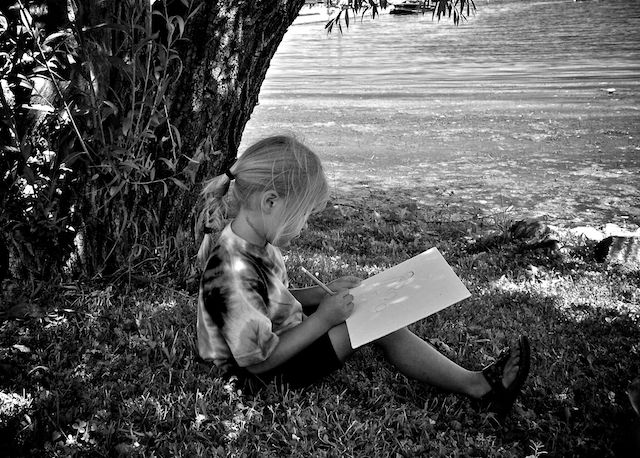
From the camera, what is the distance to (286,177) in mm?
2311

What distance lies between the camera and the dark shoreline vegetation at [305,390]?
225 centimetres

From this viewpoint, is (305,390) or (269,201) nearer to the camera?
(269,201)

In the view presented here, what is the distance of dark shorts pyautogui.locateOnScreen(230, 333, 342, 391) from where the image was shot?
2.45 metres

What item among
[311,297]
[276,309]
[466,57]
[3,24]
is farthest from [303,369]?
[466,57]

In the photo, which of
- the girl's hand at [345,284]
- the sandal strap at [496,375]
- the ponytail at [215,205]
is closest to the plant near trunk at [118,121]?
the ponytail at [215,205]

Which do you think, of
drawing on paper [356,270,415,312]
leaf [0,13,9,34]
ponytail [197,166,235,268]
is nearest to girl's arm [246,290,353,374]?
drawing on paper [356,270,415,312]

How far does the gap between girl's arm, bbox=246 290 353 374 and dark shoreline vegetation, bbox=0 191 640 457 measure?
0.58 ft

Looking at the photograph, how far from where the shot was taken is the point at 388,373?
8.97ft

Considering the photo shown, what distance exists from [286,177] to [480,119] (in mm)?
6993

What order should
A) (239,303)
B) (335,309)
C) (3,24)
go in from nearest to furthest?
(239,303), (335,309), (3,24)

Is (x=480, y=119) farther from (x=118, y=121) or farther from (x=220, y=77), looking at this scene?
(x=118, y=121)

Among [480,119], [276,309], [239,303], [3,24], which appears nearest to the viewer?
[239,303]

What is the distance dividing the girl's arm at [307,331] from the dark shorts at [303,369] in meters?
0.05

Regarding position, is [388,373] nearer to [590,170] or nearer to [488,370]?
[488,370]
